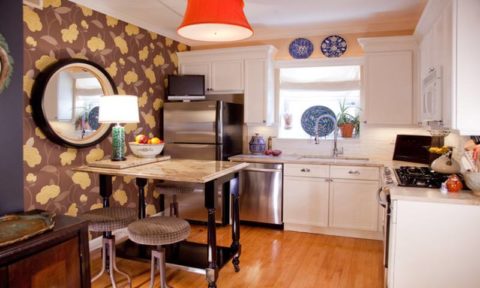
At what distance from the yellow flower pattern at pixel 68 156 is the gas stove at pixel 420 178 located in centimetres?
292

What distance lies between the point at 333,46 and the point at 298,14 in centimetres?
78

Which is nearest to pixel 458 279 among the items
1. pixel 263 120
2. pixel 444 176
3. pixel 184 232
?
pixel 444 176

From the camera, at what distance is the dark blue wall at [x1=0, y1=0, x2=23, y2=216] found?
1782mm

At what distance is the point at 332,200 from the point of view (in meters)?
3.99

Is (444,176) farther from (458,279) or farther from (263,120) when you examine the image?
(263,120)

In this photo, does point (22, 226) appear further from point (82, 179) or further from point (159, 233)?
point (82, 179)

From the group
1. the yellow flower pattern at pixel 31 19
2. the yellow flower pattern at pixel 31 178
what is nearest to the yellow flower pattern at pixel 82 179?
the yellow flower pattern at pixel 31 178

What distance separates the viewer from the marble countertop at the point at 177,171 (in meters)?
2.34

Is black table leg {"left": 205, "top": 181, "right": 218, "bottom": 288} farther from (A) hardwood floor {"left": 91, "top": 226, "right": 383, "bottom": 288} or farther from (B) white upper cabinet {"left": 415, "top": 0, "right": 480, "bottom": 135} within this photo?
(B) white upper cabinet {"left": 415, "top": 0, "right": 480, "bottom": 135}

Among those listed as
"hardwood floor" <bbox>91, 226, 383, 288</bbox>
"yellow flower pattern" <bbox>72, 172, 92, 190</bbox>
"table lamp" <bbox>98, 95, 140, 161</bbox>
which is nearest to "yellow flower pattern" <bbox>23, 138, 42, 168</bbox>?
"yellow flower pattern" <bbox>72, 172, 92, 190</bbox>

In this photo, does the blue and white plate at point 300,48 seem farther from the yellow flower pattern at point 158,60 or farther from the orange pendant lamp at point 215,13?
the orange pendant lamp at point 215,13

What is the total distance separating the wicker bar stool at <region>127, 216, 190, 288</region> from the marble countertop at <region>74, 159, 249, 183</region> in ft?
1.18

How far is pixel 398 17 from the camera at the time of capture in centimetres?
399

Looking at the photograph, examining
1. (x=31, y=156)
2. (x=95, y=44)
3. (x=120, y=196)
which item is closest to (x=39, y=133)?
(x=31, y=156)
